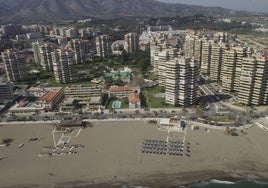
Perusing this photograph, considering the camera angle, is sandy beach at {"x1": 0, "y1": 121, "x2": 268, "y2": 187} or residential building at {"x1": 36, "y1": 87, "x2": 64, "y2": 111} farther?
residential building at {"x1": 36, "y1": 87, "x2": 64, "y2": 111}

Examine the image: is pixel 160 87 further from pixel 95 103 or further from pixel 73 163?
pixel 73 163

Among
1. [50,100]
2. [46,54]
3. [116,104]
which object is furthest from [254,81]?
[46,54]

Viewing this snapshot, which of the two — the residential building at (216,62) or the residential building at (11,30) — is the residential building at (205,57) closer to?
the residential building at (216,62)

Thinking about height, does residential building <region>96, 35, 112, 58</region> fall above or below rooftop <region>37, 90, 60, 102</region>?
above

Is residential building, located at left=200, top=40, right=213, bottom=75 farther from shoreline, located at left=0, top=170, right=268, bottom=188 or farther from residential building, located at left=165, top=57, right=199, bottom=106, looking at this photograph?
shoreline, located at left=0, top=170, right=268, bottom=188

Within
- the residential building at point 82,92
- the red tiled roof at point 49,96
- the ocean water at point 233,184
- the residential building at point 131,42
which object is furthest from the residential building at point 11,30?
the ocean water at point 233,184

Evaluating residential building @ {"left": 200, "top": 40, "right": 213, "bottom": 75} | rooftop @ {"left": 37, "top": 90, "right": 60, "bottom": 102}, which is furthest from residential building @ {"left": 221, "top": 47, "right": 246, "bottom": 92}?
rooftop @ {"left": 37, "top": 90, "right": 60, "bottom": 102}

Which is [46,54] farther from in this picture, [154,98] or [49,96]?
[154,98]

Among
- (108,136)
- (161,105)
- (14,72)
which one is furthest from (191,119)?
(14,72)
